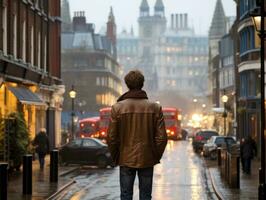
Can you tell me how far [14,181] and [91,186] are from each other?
2.66 metres

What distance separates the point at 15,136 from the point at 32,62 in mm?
13381

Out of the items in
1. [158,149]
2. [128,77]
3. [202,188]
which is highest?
[128,77]

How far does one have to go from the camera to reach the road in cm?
2197

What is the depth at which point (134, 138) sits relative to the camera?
9.05 m

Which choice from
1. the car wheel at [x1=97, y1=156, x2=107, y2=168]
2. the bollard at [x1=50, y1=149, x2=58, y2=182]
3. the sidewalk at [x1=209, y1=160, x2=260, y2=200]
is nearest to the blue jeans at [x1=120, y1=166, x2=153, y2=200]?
the sidewalk at [x1=209, y1=160, x2=260, y2=200]

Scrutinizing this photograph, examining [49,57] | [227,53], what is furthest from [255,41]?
[227,53]

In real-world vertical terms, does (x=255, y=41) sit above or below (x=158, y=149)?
above

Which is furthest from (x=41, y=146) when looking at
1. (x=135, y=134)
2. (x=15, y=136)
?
(x=135, y=134)

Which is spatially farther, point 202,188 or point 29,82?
point 29,82

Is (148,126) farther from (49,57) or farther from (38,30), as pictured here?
(49,57)

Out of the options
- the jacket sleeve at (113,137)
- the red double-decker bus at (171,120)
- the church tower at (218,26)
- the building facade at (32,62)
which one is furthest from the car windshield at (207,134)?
the church tower at (218,26)

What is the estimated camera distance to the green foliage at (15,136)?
28425 millimetres

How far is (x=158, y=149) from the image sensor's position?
9094 millimetres

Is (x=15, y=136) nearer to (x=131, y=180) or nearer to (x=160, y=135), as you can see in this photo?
(x=131, y=180)
